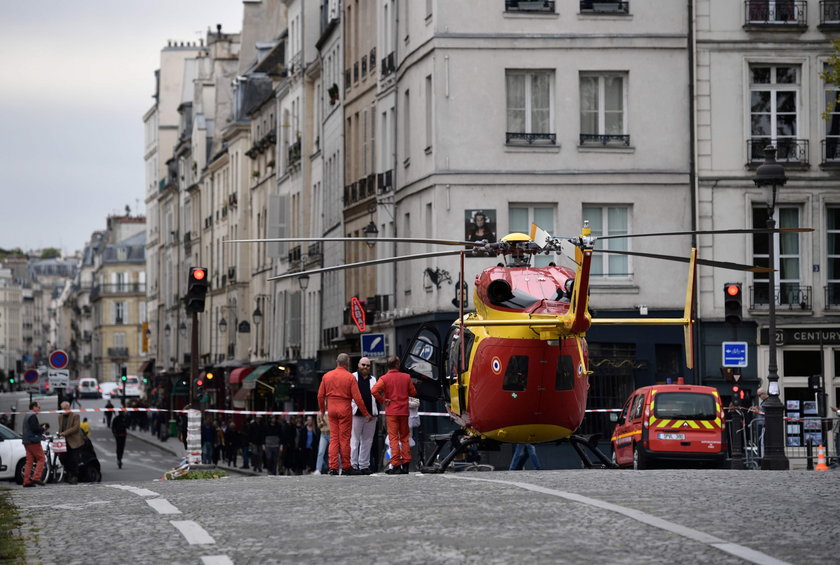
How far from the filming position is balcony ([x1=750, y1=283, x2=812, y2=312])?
41750mm

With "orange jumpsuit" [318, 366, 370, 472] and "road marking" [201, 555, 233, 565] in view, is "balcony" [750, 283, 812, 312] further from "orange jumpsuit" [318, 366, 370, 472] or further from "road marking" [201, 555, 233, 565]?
"road marking" [201, 555, 233, 565]

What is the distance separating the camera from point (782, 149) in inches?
1658

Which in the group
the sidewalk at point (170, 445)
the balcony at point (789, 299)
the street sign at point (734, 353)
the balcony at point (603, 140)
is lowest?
the sidewalk at point (170, 445)

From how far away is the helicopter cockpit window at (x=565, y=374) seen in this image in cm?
2377

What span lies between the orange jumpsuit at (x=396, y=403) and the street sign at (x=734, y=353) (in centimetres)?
1201

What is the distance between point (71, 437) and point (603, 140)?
1462 cm

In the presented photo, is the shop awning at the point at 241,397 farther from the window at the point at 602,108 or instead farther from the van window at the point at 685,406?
the van window at the point at 685,406

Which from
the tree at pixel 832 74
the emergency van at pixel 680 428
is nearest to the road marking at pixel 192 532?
the emergency van at pixel 680 428

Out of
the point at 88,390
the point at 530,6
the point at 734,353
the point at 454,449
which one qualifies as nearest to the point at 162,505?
the point at 454,449

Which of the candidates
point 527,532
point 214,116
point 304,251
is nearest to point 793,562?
point 527,532

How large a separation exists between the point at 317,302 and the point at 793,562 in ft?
179

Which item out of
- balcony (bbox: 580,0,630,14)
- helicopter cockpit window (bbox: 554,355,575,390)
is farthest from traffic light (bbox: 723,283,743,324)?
balcony (bbox: 580,0,630,14)

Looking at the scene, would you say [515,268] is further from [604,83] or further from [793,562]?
[604,83]

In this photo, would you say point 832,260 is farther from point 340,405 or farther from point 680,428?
point 340,405
